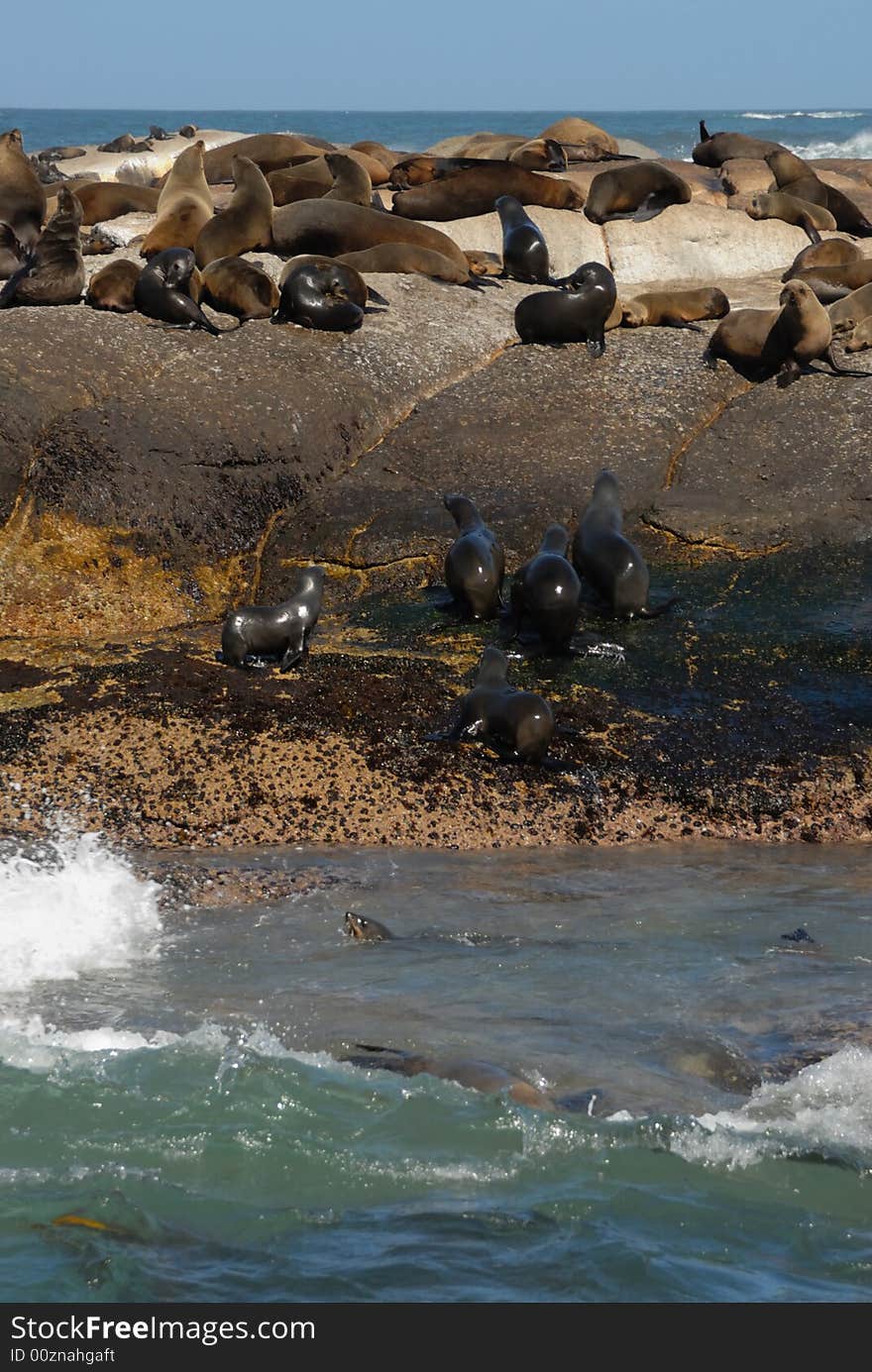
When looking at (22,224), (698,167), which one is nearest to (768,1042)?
(22,224)

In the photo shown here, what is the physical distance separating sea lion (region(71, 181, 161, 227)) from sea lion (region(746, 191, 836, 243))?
5.79m

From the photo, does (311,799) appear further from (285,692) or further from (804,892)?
(804,892)

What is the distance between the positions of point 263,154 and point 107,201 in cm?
291

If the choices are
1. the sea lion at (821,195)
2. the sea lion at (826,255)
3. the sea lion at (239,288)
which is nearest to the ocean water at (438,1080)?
the sea lion at (239,288)

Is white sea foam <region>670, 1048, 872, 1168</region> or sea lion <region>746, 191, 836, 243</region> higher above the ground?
sea lion <region>746, 191, 836, 243</region>

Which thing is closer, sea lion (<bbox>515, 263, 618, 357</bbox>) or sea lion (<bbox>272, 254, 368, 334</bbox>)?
sea lion (<bbox>272, 254, 368, 334</bbox>)

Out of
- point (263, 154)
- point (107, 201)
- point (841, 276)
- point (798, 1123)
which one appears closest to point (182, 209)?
point (107, 201)

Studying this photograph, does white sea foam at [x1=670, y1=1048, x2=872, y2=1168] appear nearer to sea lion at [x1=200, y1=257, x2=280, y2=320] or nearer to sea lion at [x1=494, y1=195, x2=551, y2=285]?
sea lion at [x1=200, y1=257, x2=280, y2=320]

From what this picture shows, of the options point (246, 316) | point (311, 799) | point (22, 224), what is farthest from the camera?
point (22, 224)

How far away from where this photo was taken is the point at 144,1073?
15.4 ft

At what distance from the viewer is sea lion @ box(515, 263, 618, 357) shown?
11.2m

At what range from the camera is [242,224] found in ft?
39.6

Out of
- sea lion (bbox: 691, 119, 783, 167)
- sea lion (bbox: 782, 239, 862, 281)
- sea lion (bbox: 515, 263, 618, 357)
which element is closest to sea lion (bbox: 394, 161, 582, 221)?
sea lion (bbox: 782, 239, 862, 281)

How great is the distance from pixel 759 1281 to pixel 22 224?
10.1m
